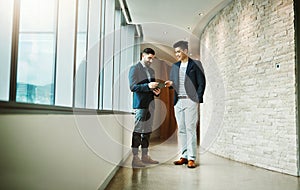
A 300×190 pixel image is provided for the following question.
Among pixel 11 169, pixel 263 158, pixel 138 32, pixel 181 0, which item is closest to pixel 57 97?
pixel 11 169

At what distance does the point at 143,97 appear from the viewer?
322 centimetres

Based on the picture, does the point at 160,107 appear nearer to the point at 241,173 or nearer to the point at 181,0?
the point at 241,173

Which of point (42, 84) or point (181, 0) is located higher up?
point (181, 0)

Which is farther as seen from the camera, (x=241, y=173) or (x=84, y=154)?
(x=241, y=173)

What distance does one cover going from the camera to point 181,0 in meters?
4.25

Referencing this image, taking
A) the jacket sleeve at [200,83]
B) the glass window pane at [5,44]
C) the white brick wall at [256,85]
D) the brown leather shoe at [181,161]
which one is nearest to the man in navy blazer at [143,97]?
the brown leather shoe at [181,161]

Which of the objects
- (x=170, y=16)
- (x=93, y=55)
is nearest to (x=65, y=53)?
(x=93, y=55)

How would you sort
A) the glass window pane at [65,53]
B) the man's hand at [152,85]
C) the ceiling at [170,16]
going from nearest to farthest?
the glass window pane at [65,53]
the man's hand at [152,85]
the ceiling at [170,16]

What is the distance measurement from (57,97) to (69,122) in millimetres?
186

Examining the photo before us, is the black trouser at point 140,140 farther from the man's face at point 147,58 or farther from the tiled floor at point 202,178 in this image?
the man's face at point 147,58

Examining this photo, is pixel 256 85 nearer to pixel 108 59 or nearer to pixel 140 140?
pixel 140 140

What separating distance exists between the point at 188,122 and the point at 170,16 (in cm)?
234

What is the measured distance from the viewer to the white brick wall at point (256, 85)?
10.3 feet

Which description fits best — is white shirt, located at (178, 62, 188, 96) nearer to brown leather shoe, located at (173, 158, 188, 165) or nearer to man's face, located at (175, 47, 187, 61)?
man's face, located at (175, 47, 187, 61)
